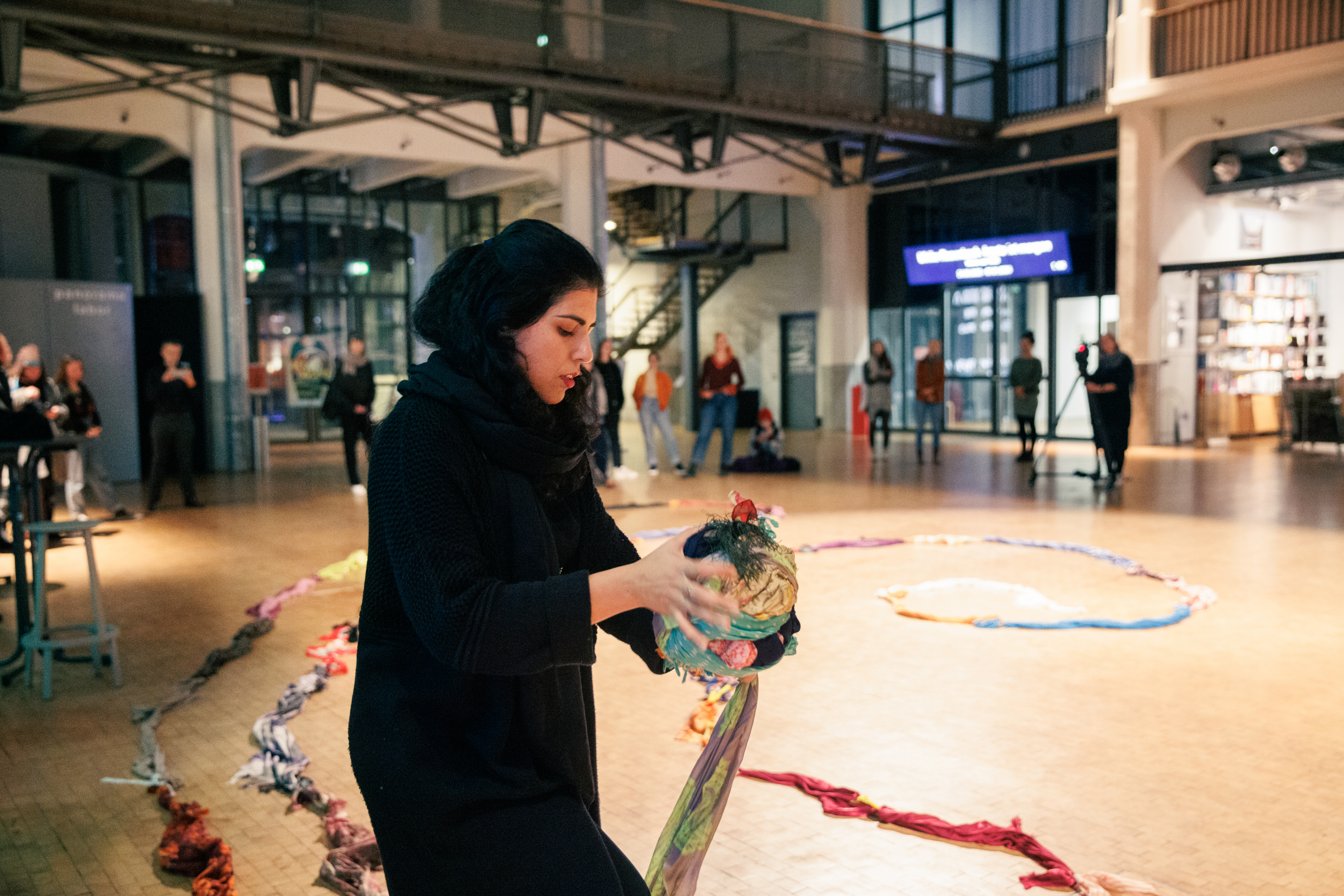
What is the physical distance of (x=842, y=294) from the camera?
23469 mm

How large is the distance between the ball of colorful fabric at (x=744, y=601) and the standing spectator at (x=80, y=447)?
33.7 ft

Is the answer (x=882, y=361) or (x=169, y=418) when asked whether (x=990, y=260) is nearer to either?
(x=882, y=361)

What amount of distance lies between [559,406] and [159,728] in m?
4.04

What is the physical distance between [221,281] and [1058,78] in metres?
14.6

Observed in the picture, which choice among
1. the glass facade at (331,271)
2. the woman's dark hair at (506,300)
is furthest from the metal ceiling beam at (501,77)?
the woman's dark hair at (506,300)

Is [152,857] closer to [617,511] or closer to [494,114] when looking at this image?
[617,511]

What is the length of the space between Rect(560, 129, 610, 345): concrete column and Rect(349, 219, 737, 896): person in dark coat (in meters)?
17.0

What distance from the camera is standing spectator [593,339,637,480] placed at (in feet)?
44.9

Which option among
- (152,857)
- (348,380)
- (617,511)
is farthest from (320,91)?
(152,857)

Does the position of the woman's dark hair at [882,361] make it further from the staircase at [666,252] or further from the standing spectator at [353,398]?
the standing spectator at [353,398]

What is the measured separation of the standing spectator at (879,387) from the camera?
58.5 ft

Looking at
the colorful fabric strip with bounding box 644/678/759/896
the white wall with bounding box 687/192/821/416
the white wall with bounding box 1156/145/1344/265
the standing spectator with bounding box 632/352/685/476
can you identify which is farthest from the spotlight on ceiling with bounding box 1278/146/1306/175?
the colorful fabric strip with bounding box 644/678/759/896

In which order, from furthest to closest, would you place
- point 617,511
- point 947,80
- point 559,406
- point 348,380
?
point 947,80, point 348,380, point 617,511, point 559,406

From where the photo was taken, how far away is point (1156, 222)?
18.5 metres
